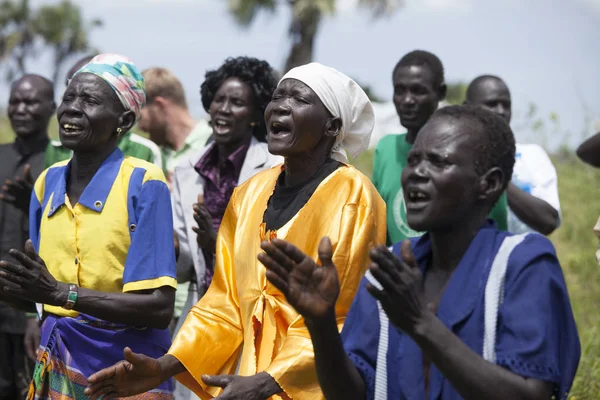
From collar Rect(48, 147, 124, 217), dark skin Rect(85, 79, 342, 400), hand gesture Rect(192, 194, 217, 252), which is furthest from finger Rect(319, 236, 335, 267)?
hand gesture Rect(192, 194, 217, 252)

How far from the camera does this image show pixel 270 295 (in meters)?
3.78

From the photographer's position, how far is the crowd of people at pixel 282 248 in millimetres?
2660

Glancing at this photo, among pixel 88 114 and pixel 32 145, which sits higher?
pixel 88 114

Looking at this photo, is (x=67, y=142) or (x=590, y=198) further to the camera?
(x=590, y=198)

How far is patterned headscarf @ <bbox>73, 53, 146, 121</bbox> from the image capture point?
4.19 metres

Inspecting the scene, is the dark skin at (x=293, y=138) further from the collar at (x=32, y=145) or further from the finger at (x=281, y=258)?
the collar at (x=32, y=145)

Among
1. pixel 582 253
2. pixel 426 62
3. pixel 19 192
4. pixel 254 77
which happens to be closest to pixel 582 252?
pixel 582 253

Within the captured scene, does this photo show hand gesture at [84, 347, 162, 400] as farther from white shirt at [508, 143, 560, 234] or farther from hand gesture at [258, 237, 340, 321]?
white shirt at [508, 143, 560, 234]

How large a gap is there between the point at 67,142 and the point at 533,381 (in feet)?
7.75

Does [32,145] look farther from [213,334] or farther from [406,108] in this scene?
[213,334]

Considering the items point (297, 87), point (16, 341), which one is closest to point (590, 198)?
point (16, 341)

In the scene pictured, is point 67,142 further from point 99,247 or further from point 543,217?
point 543,217

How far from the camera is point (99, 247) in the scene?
13.0 ft

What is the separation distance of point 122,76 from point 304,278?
1935 mm
